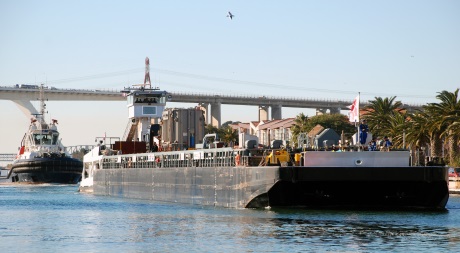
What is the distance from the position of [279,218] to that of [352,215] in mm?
3628

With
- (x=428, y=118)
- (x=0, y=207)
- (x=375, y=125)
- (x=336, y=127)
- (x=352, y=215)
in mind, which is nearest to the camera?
(x=352, y=215)

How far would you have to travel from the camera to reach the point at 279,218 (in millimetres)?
43688

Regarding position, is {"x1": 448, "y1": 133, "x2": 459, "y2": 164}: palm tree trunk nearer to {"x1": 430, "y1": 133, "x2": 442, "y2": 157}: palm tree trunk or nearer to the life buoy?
{"x1": 430, "y1": 133, "x2": 442, "y2": 157}: palm tree trunk

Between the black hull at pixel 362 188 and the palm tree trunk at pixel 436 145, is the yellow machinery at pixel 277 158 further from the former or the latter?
the palm tree trunk at pixel 436 145

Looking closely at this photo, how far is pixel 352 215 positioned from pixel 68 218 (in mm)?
14251

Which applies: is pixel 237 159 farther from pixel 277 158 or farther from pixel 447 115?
pixel 447 115

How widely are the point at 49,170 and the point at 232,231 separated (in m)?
88.0

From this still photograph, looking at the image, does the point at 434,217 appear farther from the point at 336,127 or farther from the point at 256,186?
the point at 336,127

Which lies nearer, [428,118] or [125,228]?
[125,228]

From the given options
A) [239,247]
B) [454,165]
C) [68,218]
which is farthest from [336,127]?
[239,247]

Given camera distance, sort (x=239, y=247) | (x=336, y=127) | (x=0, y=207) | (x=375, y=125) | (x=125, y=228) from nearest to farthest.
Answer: (x=239, y=247) → (x=125, y=228) → (x=0, y=207) → (x=375, y=125) → (x=336, y=127)

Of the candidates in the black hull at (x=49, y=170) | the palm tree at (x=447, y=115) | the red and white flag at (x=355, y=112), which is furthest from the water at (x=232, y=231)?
the black hull at (x=49, y=170)

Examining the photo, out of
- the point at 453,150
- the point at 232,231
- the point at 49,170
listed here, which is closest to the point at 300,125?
the point at 49,170

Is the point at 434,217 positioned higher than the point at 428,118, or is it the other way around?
the point at 428,118
